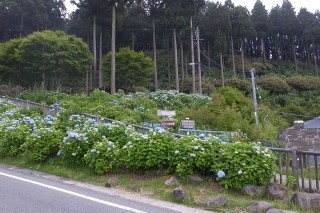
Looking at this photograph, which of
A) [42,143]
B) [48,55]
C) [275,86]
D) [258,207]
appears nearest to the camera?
[258,207]

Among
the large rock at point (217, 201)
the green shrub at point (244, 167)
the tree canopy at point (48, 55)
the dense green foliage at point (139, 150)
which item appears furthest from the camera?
the tree canopy at point (48, 55)

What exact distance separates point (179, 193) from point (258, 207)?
153 cm

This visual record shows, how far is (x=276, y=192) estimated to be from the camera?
21.4 feet

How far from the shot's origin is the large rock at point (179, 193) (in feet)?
21.1

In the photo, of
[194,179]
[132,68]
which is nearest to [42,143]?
[194,179]

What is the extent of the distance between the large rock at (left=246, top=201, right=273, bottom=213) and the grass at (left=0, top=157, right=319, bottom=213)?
0.14m

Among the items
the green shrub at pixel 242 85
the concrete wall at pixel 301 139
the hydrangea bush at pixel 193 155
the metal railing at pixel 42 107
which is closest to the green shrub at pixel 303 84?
the green shrub at pixel 242 85

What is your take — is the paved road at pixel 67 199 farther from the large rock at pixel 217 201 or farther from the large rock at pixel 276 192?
the large rock at pixel 276 192

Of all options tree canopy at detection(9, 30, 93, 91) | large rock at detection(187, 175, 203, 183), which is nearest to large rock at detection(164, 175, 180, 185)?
large rock at detection(187, 175, 203, 183)

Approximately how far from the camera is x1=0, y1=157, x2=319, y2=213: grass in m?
6.16

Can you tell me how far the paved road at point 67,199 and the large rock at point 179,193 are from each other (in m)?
0.21

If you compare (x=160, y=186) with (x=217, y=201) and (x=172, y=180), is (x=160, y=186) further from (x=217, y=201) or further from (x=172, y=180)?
(x=217, y=201)

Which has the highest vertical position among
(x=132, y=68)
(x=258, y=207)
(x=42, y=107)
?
(x=132, y=68)

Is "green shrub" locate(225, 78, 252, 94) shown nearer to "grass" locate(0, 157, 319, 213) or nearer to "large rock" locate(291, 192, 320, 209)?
"grass" locate(0, 157, 319, 213)
